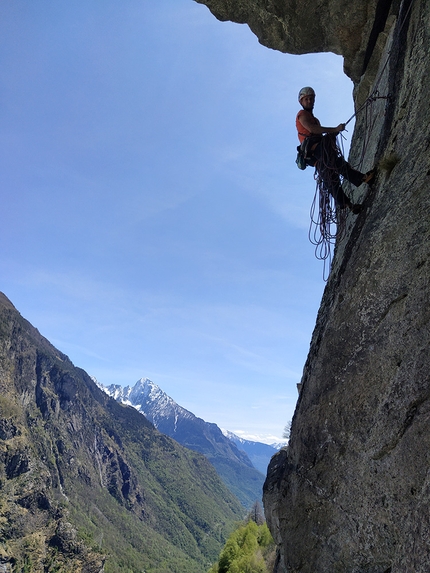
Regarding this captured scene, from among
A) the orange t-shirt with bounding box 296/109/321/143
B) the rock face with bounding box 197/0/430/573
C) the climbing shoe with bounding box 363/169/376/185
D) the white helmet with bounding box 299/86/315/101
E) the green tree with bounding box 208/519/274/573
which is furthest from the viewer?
the green tree with bounding box 208/519/274/573

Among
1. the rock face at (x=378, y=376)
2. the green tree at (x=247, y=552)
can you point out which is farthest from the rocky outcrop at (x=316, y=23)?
the green tree at (x=247, y=552)

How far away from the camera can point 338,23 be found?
911 cm

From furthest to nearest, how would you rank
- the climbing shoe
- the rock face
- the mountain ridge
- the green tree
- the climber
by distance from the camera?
the mountain ridge < the green tree < the climber < the climbing shoe < the rock face

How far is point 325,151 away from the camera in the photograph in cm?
730

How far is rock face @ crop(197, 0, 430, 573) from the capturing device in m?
4.37

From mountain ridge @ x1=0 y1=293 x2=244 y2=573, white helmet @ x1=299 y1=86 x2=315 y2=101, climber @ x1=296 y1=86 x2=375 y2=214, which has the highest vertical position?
white helmet @ x1=299 y1=86 x2=315 y2=101

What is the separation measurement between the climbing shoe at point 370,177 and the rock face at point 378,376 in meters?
0.19

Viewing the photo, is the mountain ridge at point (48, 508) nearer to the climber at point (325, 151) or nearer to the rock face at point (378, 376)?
the rock face at point (378, 376)

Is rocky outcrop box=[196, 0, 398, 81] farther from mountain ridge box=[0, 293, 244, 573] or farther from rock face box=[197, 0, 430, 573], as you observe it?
mountain ridge box=[0, 293, 244, 573]

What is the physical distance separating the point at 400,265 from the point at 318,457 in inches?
131

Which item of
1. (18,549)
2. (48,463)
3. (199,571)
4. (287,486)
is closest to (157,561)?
(199,571)

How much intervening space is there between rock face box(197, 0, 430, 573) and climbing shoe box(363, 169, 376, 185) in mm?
192

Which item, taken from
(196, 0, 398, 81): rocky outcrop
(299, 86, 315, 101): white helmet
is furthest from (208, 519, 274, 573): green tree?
(196, 0, 398, 81): rocky outcrop

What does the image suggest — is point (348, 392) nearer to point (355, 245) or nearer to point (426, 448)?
point (426, 448)
